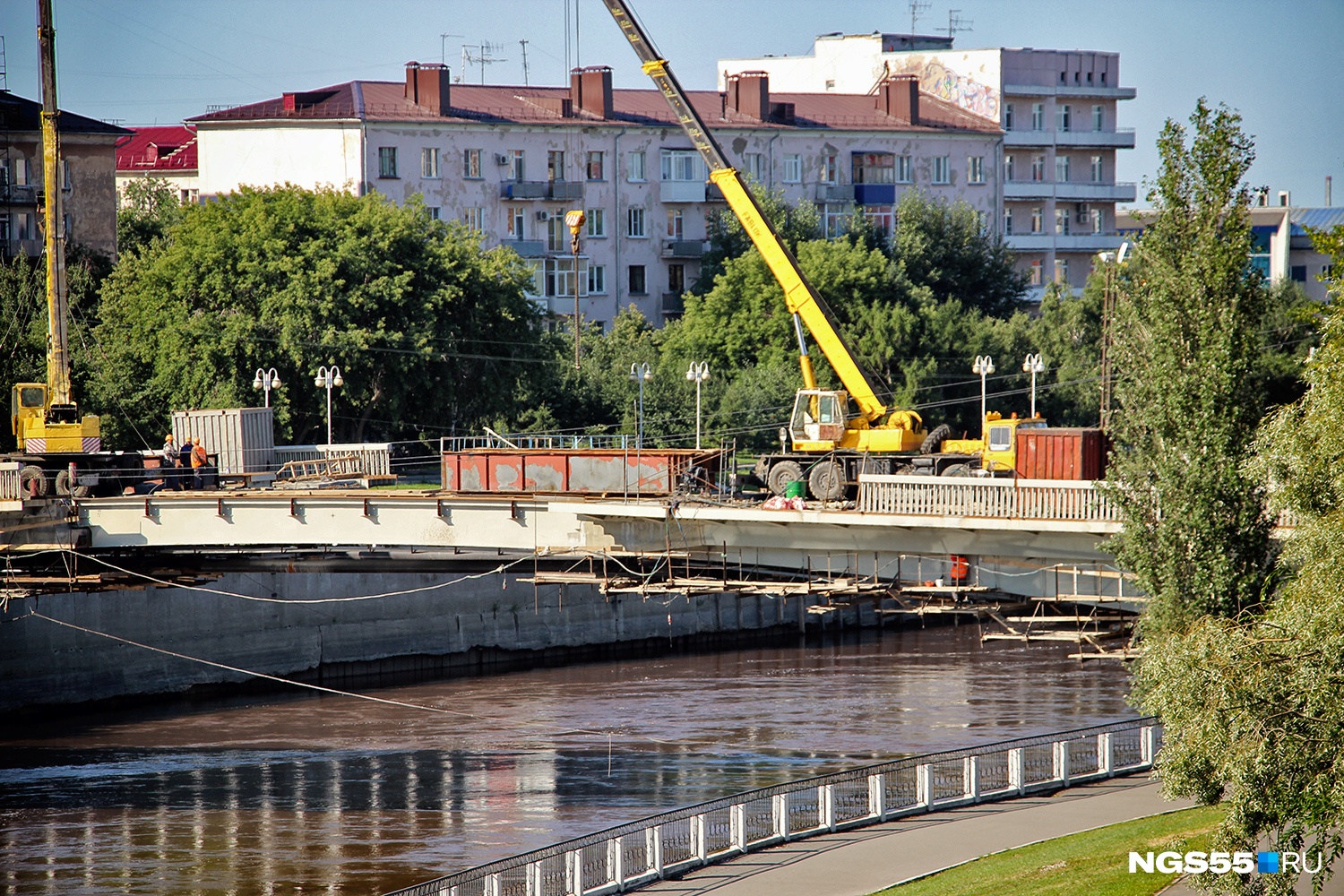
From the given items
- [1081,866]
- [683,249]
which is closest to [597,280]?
[683,249]

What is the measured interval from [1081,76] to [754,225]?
7502cm

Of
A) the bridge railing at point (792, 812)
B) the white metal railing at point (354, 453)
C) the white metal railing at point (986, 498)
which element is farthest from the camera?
the white metal railing at point (354, 453)

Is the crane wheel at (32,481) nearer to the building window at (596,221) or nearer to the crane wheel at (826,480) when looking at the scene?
the crane wheel at (826,480)

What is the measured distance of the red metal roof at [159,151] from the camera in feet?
378

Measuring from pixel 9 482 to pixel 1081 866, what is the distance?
34562mm

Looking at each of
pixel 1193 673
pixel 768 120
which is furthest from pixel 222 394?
pixel 1193 673

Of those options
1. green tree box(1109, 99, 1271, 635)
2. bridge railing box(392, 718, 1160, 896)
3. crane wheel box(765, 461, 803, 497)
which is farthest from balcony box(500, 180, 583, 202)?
green tree box(1109, 99, 1271, 635)

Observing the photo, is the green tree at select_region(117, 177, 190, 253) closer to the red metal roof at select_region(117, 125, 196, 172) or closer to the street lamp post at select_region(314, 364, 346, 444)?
the red metal roof at select_region(117, 125, 196, 172)

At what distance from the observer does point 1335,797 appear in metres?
18.3

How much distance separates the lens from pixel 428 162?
293 feet

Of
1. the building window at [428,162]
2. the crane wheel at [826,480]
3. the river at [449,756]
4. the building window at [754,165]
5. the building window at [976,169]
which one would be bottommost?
the river at [449,756]

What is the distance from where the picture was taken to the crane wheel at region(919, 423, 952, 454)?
47.9m

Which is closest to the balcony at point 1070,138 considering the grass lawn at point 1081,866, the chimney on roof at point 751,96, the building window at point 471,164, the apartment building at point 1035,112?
the apartment building at point 1035,112

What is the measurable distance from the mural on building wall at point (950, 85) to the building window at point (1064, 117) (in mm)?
6560
